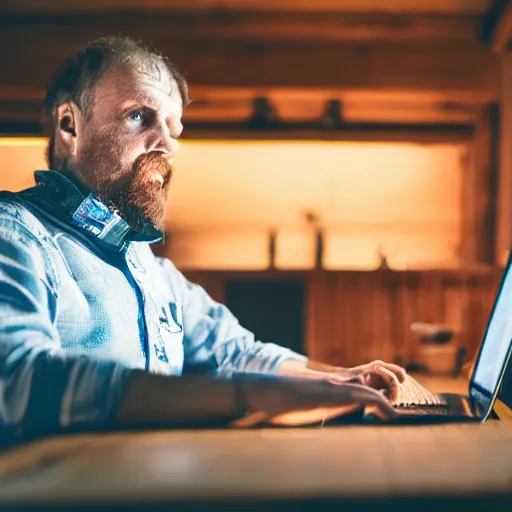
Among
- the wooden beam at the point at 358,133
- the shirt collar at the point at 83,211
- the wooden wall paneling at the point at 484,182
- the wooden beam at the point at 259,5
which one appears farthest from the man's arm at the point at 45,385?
the wooden wall paneling at the point at 484,182

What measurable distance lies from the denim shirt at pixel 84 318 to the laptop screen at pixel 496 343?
408mm

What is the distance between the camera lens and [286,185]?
18.5 ft

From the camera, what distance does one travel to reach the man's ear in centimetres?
117

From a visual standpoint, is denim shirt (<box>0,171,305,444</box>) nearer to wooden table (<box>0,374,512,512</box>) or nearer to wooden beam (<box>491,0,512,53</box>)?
wooden table (<box>0,374,512,512</box>)

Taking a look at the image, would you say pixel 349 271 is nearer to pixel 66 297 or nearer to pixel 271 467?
pixel 66 297

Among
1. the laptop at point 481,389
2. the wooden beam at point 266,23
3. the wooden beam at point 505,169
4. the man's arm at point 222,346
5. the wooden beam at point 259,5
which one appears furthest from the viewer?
the wooden beam at point 505,169

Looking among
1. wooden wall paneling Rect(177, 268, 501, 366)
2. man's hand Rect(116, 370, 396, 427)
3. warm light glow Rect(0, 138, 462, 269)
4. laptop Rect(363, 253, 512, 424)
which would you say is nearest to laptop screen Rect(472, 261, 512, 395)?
laptop Rect(363, 253, 512, 424)

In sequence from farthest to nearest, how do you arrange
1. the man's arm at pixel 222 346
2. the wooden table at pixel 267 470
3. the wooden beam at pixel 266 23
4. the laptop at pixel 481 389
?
the wooden beam at pixel 266 23
the man's arm at pixel 222 346
the laptop at pixel 481 389
the wooden table at pixel 267 470

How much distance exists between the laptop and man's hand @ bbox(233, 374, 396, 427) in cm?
6

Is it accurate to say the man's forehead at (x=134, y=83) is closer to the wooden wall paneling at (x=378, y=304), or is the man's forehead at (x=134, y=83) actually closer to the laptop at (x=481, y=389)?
the laptop at (x=481, y=389)

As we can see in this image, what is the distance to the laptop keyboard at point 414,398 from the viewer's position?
0.94 metres

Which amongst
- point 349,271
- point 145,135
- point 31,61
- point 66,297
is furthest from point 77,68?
point 31,61

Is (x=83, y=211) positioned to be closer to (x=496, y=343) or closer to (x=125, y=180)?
(x=125, y=180)

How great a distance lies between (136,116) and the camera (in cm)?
115
